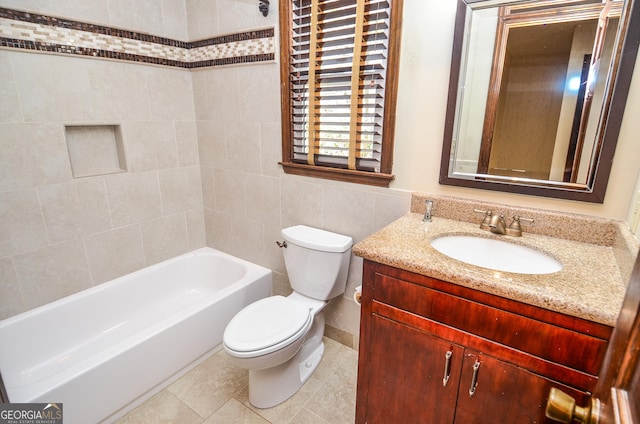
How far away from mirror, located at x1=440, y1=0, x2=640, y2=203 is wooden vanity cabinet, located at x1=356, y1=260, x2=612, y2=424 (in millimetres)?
606

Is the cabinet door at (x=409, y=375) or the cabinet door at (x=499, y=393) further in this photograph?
the cabinet door at (x=409, y=375)

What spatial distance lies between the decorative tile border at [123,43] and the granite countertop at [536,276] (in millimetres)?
1345

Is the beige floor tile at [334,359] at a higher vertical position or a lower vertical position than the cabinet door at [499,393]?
lower

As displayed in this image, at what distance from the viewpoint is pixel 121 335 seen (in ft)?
6.57

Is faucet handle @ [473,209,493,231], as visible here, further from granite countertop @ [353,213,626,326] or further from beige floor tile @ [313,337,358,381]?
beige floor tile @ [313,337,358,381]

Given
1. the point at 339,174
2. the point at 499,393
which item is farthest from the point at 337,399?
the point at 339,174

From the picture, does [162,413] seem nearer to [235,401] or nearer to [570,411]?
[235,401]

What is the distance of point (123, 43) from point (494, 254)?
232cm

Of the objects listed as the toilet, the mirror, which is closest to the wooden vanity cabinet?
the toilet

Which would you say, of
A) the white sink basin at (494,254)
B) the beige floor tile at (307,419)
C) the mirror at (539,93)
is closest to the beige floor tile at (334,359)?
the beige floor tile at (307,419)

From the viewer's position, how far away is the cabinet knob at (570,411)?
0.48m

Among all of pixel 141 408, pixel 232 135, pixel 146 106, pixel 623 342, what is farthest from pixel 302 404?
pixel 146 106

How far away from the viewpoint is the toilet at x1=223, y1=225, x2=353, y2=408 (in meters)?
1.44

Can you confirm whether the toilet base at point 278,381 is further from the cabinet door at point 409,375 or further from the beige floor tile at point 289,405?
the cabinet door at point 409,375
